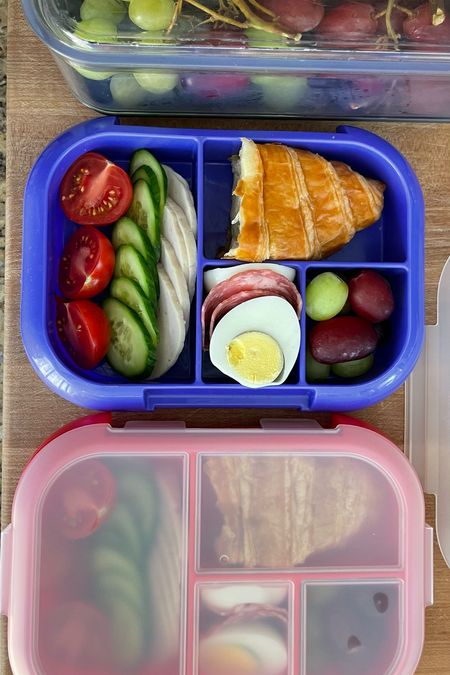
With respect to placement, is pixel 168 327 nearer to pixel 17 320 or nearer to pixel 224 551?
pixel 17 320

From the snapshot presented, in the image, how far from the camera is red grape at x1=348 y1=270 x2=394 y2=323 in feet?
3.31

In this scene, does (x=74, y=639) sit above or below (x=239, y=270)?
below

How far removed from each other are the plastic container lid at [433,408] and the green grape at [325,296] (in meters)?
0.17

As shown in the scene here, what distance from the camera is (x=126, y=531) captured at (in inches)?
38.1

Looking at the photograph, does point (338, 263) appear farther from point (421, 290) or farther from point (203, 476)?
point (203, 476)

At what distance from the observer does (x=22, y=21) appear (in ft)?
3.42

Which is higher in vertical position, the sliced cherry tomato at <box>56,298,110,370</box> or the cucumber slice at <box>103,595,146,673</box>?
the sliced cherry tomato at <box>56,298,110,370</box>

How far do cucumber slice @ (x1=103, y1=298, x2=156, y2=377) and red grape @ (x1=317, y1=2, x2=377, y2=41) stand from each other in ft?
1.50

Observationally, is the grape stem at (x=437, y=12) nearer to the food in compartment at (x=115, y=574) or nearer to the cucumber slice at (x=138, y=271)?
the cucumber slice at (x=138, y=271)

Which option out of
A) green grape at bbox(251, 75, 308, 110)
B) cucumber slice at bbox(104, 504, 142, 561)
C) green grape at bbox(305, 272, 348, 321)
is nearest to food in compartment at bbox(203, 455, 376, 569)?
cucumber slice at bbox(104, 504, 142, 561)

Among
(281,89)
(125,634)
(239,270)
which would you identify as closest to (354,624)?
(125,634)

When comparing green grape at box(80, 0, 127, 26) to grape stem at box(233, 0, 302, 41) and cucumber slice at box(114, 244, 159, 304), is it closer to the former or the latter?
grape stem at box(233, 0, 302, 41)

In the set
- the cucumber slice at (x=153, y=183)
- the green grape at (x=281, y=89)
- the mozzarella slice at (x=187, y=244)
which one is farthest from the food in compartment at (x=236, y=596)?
the green grape at (x=281, y=89)

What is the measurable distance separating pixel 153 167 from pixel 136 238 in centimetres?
11
